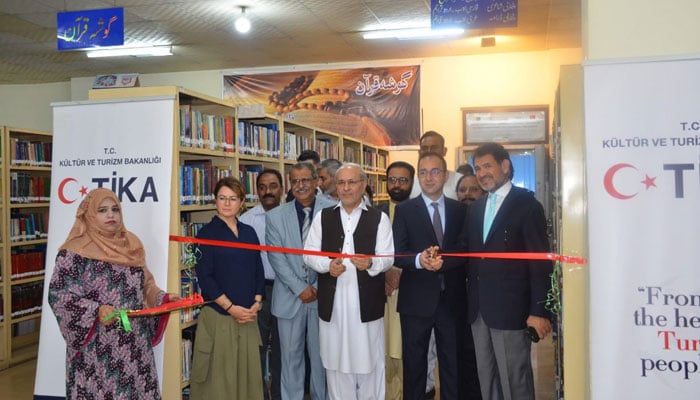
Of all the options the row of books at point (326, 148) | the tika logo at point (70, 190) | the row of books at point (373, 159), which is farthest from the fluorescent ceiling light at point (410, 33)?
the tika logo at point (70, 190)

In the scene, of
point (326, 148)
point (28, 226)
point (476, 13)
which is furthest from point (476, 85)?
point (28, 226)

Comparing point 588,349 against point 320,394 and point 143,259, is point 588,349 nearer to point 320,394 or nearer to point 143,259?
point 320,394

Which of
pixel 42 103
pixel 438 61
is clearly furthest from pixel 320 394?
pixel 42 103

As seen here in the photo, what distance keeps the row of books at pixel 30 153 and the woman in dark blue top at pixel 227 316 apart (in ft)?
12.8

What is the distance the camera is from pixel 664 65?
262 centimetres

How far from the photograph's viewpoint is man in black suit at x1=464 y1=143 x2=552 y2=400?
329 cm

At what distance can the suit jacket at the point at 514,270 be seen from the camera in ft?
10.8

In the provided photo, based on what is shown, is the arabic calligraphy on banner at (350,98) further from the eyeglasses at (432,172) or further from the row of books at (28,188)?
the eyeglasses at (432,172)

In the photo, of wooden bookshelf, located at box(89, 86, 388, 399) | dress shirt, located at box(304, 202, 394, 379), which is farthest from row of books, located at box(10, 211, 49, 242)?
dress shirt, located at box(304, 202, 394, 379)

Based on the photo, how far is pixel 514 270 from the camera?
3.34 meters

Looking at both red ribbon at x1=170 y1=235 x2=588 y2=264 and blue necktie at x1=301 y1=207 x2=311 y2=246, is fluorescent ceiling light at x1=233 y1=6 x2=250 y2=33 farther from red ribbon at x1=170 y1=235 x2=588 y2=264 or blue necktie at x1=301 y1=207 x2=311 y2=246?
red ribbon at x1=170 y1=235 x2=588 y2=264

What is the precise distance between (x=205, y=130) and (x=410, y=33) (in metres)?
5.41

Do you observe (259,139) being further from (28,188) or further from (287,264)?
(28,188)

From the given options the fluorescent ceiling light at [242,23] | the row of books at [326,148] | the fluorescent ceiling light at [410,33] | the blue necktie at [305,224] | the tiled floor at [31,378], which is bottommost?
the tiled floor at [31,378]
